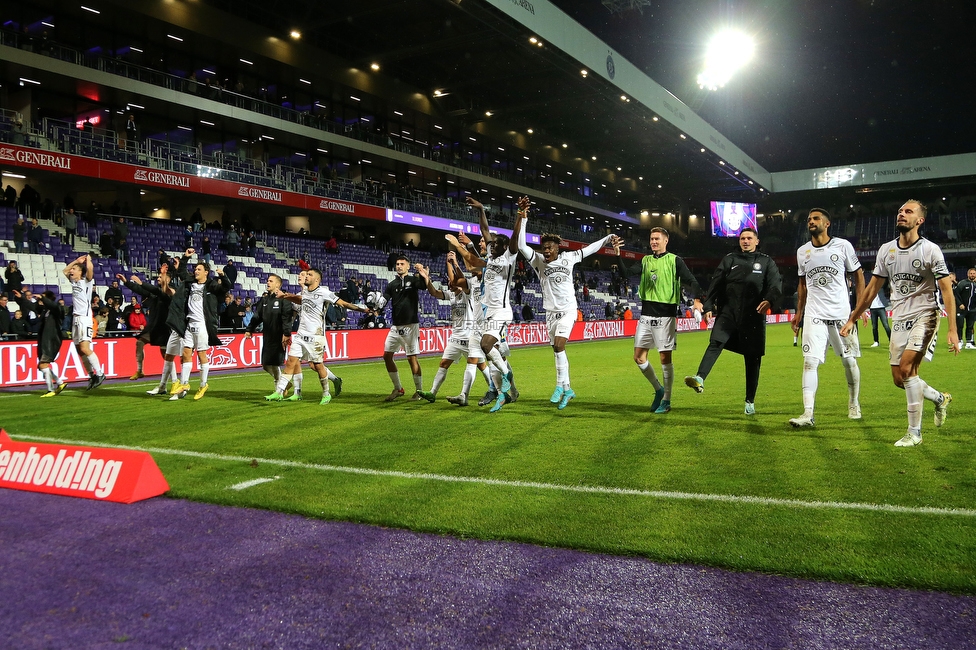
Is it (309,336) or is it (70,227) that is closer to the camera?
(309,336)

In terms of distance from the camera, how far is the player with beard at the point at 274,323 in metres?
11.3

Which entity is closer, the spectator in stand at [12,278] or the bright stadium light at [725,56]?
the spectator in stand at [12,278]

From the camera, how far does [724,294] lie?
8336 mm

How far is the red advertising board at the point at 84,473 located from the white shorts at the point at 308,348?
5.36 m

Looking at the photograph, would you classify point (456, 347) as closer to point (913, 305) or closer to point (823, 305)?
point (823, 305)

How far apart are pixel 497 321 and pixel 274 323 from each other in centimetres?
417

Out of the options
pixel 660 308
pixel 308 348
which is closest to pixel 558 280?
pixel 660 308

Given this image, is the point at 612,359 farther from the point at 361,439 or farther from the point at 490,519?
the point at 490,519

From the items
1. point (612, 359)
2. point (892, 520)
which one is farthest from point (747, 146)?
point (892, 520)

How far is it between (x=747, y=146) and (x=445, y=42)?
132 ft

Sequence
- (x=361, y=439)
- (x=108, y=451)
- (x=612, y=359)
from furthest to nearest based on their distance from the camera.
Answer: (x=612, y=359), (x=361, y=439), (x=108, y=451)

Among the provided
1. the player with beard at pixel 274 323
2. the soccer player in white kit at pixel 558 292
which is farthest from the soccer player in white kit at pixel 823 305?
the player with beard at pixel 274 323

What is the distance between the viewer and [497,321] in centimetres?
948

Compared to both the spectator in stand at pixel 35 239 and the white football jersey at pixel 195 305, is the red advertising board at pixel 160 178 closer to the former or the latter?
the spectator in stand at pixel 35 239
